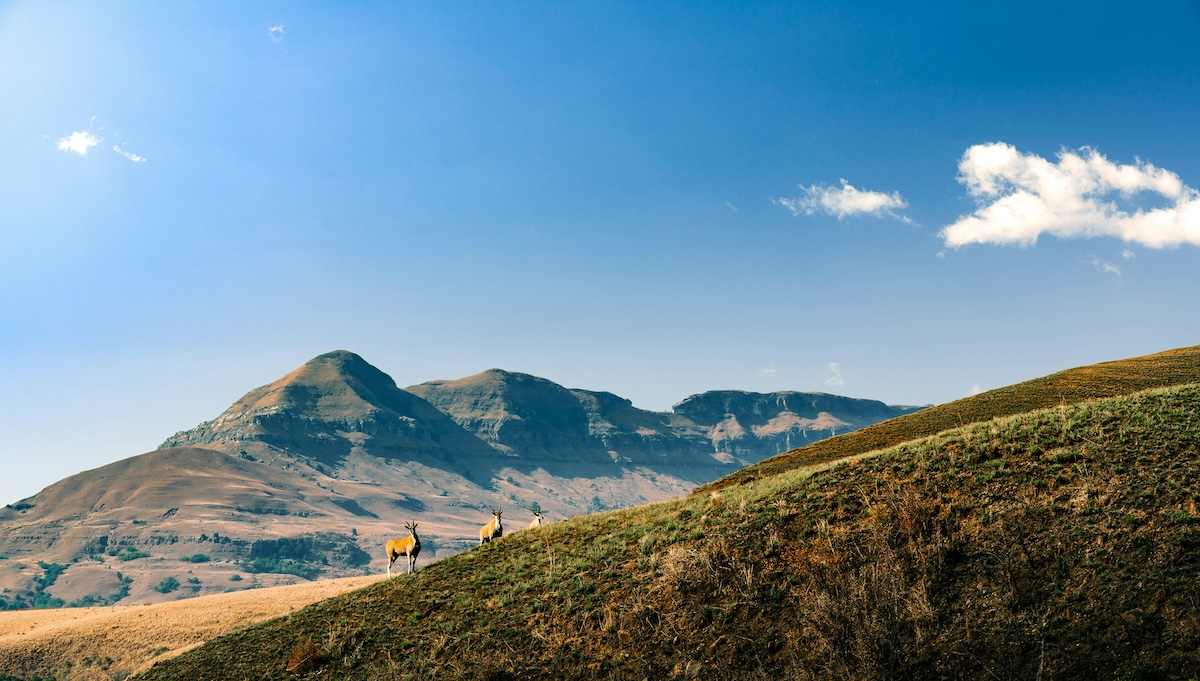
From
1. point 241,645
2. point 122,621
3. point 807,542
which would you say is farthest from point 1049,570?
point 122,621

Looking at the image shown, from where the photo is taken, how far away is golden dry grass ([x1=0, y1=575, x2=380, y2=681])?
54688 millimetres

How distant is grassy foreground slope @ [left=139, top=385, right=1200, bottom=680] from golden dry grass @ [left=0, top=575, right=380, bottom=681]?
21632 millimetres

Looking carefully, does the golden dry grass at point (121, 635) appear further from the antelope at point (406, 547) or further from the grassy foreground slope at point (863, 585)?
the grassy foreground slope at point (863, 585)

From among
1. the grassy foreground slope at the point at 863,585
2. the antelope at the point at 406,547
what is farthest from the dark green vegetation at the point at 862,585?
the antelope at the point at 406,547

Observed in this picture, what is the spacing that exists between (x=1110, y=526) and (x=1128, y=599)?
3.87 m

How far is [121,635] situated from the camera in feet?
194

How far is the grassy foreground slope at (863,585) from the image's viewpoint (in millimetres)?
21734

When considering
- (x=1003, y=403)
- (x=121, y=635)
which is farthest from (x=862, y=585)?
(x=121, y=635)

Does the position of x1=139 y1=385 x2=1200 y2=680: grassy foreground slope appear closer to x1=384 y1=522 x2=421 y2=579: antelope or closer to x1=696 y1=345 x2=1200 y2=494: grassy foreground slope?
x1=384 y1=522 x2=421 y2=579: antelope

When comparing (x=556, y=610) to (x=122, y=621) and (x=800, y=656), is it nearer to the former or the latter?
(x=800, y=656)

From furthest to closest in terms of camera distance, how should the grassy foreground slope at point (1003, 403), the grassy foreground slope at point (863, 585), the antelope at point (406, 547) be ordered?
the grassy foreground slope at point (1003, 403) → the antelope at point (406, 547) → the grassy foreground slope at point (863, 585)

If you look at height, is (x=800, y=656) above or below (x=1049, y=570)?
below

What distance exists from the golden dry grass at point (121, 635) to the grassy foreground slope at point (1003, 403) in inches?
1318

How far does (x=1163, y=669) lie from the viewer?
19.0 meters
